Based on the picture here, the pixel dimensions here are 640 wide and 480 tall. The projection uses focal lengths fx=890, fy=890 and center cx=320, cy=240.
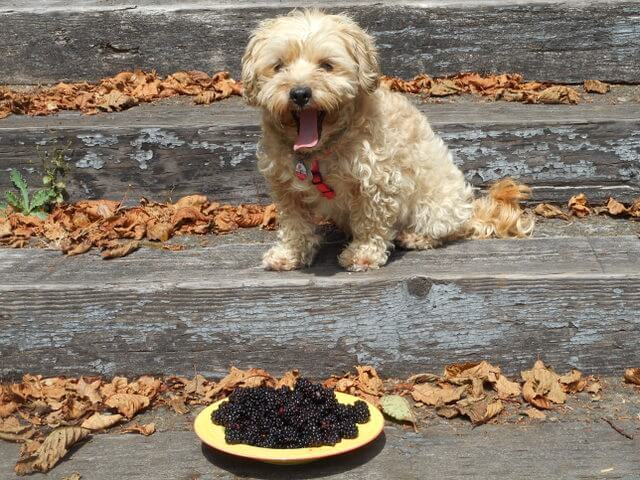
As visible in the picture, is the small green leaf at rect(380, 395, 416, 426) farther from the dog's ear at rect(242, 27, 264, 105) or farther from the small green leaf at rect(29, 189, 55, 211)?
the small green leaf at rect(29, 189, 55, 211)

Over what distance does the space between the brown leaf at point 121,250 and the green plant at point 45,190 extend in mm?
827

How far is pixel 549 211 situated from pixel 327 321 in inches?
69.2

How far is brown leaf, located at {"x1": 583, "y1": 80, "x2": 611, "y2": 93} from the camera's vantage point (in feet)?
19.4

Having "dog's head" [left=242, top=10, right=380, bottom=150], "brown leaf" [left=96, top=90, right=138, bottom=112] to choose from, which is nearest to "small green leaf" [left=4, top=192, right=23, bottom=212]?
"brown leaf" [left=96, top=90, right=138, bottom=112]

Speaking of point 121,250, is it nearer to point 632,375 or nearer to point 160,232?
point 160,232

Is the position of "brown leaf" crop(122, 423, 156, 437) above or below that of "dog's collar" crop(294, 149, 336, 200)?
below

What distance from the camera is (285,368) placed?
14.0 feet

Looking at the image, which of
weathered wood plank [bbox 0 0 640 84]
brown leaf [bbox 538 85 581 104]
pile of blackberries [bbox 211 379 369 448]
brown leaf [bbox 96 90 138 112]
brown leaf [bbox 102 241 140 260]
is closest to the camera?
pile of blackberries [bbox 211 379 369 448]

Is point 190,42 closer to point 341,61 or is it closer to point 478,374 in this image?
point 341,61

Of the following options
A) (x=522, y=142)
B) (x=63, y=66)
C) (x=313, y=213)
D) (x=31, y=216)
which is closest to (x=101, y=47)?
(x=63, y=66)

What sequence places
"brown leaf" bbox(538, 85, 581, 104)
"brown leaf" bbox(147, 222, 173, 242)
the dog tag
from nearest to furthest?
the dog tag → "brown leaf" bbox(147, 222, 173, 242) → "brown leaf" bbox(538, 85, 581, 104)

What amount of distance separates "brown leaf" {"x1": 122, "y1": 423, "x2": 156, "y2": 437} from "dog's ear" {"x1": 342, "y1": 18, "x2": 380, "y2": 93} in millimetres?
1856

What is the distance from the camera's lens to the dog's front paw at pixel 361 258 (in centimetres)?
446

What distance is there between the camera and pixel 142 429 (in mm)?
3963
